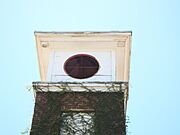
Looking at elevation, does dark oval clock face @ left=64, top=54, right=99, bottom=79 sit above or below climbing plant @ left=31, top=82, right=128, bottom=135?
above

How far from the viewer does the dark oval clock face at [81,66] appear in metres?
14.8

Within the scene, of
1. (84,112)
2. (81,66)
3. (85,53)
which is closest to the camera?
(84,112)

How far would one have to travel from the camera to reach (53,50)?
619 inches

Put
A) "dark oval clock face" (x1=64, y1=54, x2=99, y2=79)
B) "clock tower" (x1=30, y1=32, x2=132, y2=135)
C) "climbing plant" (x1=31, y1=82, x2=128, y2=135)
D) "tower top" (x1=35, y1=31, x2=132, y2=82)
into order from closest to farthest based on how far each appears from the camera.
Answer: "climbing plant" (x1=31, y1=82, x2=128, y2=135) < "clock tower" (x1=30, y1=32, x2=132, y2=135) < "dark oval clock face" (x1=64, y1=54, x2=99, y2=79) < "tower top" (x1=35, y1=31, x2=132, y2=82)

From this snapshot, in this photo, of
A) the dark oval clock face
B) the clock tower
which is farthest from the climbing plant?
the dark oval clock face

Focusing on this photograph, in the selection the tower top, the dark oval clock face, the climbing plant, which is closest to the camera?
the climbing plant

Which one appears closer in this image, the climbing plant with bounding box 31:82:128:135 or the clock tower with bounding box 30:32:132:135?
the climbing plant with bounding box 31:82:128:135

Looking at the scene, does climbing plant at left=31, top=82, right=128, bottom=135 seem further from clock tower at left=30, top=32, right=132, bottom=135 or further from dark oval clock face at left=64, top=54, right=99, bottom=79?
dark oval clock face at left=64, top=54, right=99, bottom=79

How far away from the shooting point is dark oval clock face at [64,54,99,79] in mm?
14797

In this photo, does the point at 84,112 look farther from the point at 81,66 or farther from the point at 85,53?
the point at 85,53

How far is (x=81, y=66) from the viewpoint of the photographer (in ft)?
49.3

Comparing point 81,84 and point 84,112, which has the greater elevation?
point 81,84

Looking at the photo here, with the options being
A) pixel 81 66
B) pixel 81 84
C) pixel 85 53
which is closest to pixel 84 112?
pixel 81 84

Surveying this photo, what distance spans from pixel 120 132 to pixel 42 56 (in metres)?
5.31
